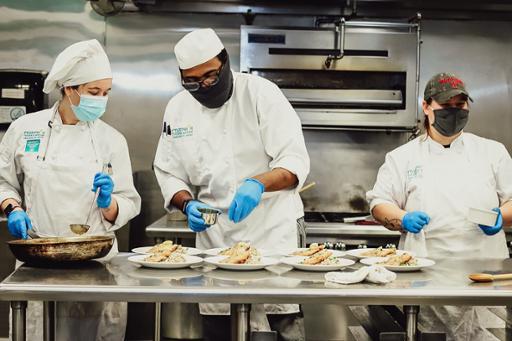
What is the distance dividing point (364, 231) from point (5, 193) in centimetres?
205

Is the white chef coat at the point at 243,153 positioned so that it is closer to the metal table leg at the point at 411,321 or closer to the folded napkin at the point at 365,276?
the folded napkin at the point at 365,276

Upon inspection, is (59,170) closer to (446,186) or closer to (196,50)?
(196,50)

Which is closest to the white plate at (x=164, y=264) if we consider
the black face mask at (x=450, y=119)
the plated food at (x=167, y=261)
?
the plated food at (x=167, y=261)

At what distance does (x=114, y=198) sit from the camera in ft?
9.93

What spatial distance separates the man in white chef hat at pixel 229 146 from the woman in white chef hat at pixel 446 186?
0.56 meters

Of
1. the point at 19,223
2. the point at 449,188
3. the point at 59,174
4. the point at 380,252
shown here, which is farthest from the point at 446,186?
the point at 19,223

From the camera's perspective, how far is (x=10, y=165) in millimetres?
3080

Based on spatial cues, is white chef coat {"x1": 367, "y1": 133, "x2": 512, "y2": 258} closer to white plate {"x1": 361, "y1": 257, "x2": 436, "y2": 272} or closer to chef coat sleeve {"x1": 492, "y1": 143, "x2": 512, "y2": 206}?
chef coat sleeve {"x1": 492, "y1": 143, "x2": 512, "y2": 206}

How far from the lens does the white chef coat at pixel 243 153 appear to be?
2824 mm

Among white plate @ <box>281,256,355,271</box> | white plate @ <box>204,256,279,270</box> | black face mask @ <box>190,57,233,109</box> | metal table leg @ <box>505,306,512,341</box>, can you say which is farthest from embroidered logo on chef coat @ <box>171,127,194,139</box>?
metal table leg @ <box>505,306,512,341</box>

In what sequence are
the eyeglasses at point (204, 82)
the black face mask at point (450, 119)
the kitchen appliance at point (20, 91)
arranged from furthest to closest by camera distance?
the kitchen appliance at point (20, 91) → the black face mask at point (450, 119) → the eyeglasses at point (204, 82)

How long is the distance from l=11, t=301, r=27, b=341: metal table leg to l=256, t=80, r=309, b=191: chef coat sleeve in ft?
3.78

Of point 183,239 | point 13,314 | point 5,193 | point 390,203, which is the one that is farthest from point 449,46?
point 13,314

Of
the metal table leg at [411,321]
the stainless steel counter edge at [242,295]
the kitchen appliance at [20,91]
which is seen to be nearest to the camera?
the stainless steel counter edge at [242,295]
